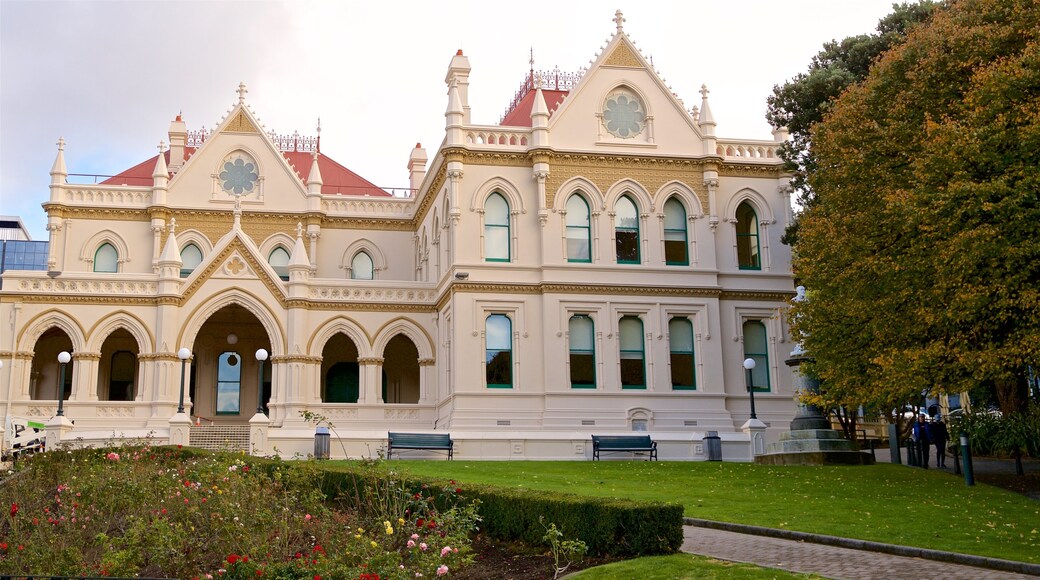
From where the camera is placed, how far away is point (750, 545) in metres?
13.8

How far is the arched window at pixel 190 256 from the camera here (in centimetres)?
3956

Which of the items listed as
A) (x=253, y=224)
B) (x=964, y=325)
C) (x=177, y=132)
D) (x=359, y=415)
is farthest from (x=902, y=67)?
(x=177, y=132)

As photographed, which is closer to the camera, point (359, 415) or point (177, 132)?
point (359, 415)

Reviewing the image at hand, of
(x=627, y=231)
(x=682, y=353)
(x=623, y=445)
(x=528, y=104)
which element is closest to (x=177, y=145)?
(x=528, y=104)

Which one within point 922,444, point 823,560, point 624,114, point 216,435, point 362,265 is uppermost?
point 624,114

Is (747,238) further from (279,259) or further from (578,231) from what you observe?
(279,259)

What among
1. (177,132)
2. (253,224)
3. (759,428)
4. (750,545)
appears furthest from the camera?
(177,132)

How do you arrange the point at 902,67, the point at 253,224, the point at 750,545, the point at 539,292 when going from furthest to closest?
the point at 253,224 < the point at 539,292 < the point at 902,67 < the point at 750,545

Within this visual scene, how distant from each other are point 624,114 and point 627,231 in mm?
4241

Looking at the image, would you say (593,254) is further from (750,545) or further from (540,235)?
(750,545)

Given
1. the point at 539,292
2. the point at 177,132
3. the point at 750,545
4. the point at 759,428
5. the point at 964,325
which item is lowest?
the point at 750,545

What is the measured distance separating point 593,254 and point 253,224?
14.8 metres

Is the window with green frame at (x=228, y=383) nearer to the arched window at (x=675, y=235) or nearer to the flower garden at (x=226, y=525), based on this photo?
the arched window at (x=675, y=235)

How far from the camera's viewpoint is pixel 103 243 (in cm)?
3962
